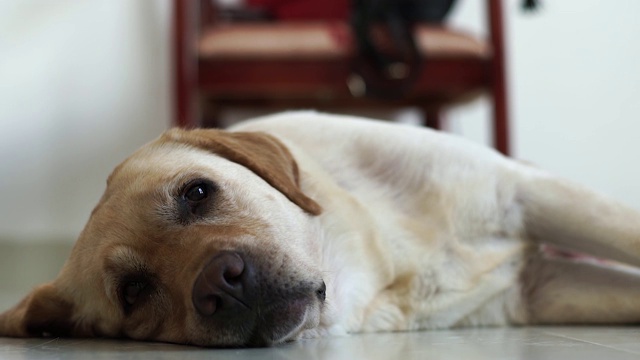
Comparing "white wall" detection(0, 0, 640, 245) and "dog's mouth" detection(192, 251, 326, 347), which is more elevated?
"dog's mouth" detection(192, 251, 326, 347)

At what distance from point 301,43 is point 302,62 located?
9cm

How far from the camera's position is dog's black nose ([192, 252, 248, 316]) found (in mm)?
1634

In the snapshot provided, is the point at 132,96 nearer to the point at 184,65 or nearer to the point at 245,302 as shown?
the point at 184,65

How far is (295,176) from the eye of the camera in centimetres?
219

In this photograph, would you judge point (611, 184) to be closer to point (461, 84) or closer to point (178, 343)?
point (461, 84)

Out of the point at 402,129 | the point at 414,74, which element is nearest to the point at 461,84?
the point at 414,74

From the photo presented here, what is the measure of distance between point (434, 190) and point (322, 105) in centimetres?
272

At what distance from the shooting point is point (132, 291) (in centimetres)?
193

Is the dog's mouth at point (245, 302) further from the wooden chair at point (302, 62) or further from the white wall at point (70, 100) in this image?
the white wall at point (70, 100)

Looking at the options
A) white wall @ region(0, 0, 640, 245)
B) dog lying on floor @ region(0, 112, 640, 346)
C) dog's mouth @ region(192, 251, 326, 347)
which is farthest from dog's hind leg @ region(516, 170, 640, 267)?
white wall @ region(0, 0, 640, 245)

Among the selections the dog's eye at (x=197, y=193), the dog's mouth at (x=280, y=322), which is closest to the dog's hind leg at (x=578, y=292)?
the dog's mouth at (x=280, y=322)

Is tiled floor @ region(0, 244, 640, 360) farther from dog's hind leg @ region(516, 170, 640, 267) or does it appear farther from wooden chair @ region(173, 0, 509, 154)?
wooden chair @ region(173, 0, 509, 154)

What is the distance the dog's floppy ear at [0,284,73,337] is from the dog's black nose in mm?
606

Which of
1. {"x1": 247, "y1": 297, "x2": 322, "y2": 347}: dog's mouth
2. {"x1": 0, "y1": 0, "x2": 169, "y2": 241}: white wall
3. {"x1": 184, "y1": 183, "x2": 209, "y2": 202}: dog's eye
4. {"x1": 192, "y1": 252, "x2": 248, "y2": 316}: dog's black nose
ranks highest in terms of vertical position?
{"x1": 184, "y1": 183, "x2": 209, "y2": 202}: dog's eye
